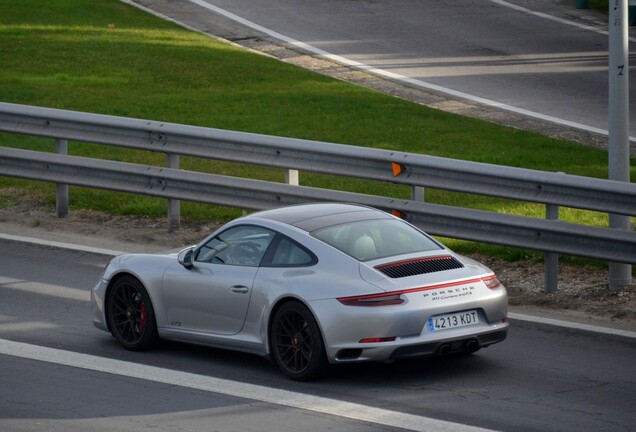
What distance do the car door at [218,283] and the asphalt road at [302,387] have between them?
13.3 inches

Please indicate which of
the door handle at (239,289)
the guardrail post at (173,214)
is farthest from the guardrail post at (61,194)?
the door handle at (239,289)

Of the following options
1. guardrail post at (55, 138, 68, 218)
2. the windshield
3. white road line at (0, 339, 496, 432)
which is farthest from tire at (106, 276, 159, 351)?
guardrail post at (55, 138, 68, 218)

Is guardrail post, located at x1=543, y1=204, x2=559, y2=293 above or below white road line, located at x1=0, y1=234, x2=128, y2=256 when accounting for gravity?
above

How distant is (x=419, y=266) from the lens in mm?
9445

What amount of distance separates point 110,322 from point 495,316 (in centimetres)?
320

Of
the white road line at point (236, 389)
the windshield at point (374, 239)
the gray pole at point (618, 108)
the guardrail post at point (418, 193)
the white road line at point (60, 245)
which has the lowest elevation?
the white road line at point (236, 389)

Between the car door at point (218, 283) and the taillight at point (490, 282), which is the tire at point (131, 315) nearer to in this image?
the car door at point (218, 283)

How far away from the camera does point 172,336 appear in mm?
10312

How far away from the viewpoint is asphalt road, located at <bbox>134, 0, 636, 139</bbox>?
78.4 feet

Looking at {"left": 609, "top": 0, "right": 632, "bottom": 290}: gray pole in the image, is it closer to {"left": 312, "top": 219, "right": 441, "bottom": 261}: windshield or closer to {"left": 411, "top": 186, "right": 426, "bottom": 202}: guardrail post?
{"left": 411, "top": 186, "right": 426, "bottom": 202}: guardrail post

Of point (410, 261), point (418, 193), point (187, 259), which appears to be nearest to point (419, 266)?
point (410, 261)

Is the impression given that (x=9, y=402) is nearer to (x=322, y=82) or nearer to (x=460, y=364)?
(x=460, y=364)

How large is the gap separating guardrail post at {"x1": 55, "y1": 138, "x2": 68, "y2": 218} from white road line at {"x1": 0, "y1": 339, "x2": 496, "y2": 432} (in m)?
5.08

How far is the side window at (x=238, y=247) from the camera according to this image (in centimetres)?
995
